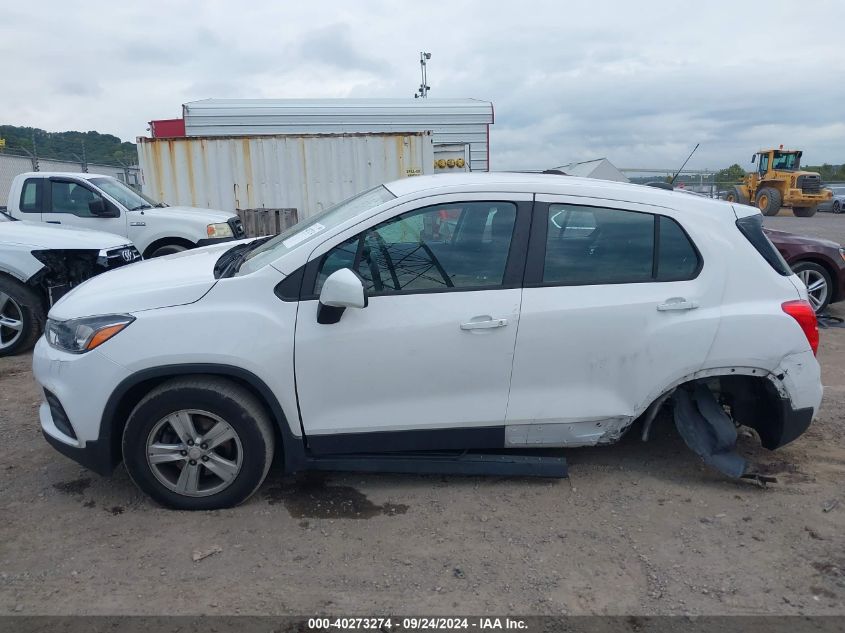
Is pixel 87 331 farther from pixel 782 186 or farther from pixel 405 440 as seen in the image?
pixel 782 186

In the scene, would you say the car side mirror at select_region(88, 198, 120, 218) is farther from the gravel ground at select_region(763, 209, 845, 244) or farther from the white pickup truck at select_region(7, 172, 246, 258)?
the gravel ground at select_region(763, 209, 845, 244)


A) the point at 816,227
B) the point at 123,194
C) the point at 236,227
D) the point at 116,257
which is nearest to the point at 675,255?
the point at 116,257

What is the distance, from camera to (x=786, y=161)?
28.4m

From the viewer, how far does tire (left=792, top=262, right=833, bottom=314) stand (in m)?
7.70

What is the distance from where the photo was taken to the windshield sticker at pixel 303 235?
3.52 m

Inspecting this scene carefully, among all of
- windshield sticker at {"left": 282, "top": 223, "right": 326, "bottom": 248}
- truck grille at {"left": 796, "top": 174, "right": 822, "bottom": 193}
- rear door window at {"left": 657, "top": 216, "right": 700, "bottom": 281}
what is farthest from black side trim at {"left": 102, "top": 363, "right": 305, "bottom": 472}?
truck grille at {"left": 796, "top": 174, "right": 822, "bottom": 193}

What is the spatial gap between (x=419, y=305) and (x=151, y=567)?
1.74m

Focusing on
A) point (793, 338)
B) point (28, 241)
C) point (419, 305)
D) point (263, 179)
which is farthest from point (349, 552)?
point (263, 179)

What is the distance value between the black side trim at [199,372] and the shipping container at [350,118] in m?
13.0

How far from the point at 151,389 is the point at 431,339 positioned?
1445mm

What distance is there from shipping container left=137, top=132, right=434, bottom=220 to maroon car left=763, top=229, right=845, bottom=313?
278 inches

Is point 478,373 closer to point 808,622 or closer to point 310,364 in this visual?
point 310,364

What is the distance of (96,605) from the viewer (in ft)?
9.03

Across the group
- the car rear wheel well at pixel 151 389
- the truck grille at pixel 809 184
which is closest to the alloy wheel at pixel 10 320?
the car rear wheel well at pixel 151 389
